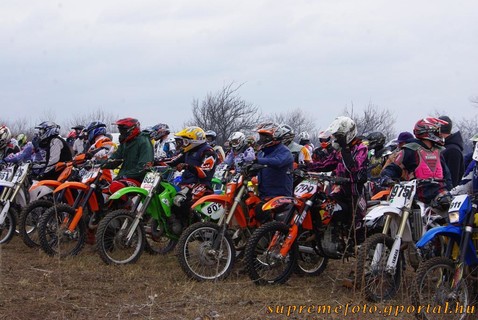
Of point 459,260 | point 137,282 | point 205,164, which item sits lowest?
point 137,282

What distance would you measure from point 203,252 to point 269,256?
77 centimetres

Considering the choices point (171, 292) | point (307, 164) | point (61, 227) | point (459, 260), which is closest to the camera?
point (459, 260)

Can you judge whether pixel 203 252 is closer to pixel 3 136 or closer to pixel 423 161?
pixel 423 161

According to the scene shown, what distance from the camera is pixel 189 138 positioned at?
30.1 feet

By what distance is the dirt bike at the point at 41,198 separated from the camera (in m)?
8.99

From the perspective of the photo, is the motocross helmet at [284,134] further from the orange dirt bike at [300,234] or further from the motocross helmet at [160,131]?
the motocross helmet at [160,131]

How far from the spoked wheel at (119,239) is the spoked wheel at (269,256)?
1871mm

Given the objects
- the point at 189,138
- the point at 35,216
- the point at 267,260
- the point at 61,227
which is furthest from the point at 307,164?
the point at 35,216

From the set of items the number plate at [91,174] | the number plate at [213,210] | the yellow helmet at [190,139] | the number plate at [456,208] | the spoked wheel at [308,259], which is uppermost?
the yellow helmet at [190,139]

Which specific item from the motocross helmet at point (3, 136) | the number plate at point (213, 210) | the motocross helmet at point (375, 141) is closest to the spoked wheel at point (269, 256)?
the number plate at point (213, 210)

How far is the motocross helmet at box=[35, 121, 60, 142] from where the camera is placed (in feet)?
34.7

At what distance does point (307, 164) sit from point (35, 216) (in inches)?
160

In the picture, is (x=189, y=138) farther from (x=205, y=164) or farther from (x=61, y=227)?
(x=61, y=227)

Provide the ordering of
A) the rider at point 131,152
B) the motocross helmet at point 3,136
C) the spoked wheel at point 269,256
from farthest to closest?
the motocross helmet at point 3,136, the rider at point 131,152, the spoked wheel at point 269,256
